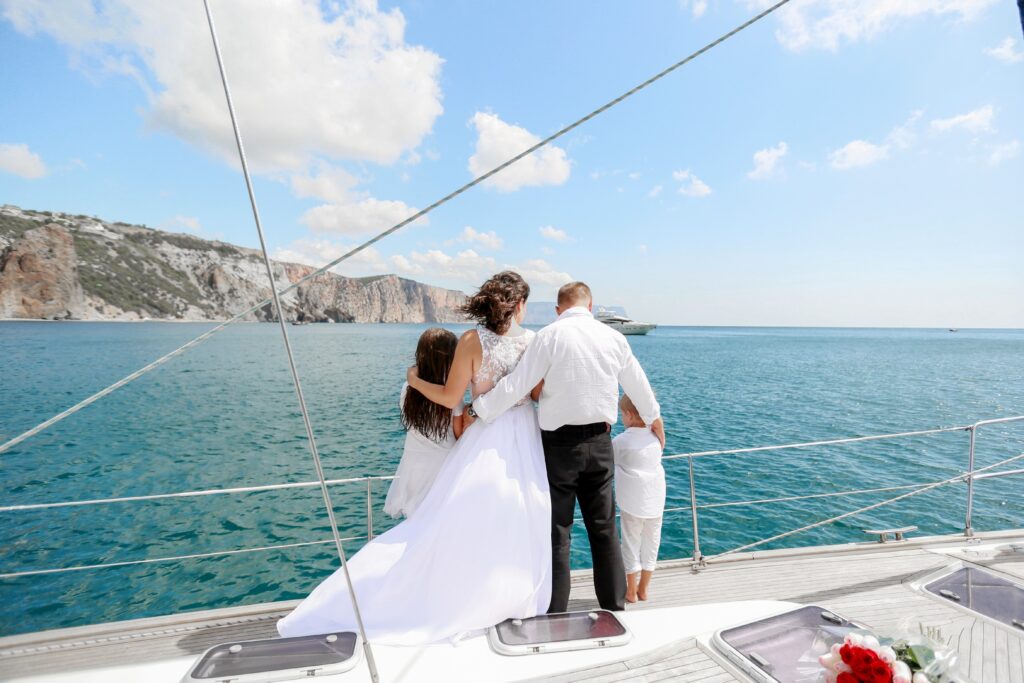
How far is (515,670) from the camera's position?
5.87 feet

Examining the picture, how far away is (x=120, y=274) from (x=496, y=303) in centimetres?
11921

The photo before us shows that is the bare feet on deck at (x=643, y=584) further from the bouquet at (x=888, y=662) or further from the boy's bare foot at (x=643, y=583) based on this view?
the bouquet at (x=888, y=662)

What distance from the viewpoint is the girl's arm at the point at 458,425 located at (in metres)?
2.46

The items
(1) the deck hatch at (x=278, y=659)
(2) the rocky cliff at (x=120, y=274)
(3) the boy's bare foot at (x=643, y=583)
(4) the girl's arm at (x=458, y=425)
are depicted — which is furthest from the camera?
(2) the rocky cliff at (x=120, y=274)

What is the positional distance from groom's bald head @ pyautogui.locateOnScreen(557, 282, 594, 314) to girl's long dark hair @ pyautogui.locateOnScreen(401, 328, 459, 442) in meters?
0.59

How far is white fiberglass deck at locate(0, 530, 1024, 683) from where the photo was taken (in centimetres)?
179

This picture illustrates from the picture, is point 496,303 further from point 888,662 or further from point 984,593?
point 984,593

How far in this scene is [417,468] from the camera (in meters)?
2.50

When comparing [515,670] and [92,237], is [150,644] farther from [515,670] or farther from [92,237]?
[92,237]

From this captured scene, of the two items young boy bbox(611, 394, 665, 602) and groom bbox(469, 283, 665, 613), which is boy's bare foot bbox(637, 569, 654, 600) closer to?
young boy bbox(611, 394, 665, 602)

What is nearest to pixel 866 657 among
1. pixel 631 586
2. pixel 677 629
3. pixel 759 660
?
pixel 759 660

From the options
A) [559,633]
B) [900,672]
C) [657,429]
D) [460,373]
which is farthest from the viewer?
[657,429]

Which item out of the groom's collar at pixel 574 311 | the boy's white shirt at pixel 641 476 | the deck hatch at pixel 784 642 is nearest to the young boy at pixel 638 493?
the boy's white shirt at pixel 641 476

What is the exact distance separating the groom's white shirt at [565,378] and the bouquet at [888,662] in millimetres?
1145
